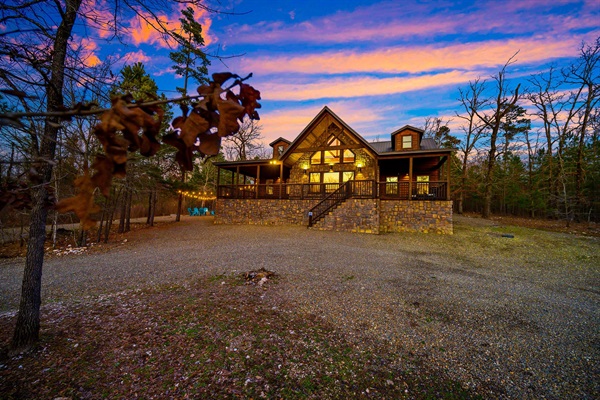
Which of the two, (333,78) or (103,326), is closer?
(103,326)

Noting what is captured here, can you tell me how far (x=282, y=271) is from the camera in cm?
584

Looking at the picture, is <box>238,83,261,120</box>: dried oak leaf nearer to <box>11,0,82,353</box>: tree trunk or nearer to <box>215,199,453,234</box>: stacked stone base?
<box>11,0,82,353</box>: tree trunk

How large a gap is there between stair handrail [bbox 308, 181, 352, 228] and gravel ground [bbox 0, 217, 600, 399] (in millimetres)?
3214

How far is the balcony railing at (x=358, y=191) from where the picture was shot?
41.6ft

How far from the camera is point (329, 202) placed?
13562 millimetres

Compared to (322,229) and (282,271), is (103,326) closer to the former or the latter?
(282,271)

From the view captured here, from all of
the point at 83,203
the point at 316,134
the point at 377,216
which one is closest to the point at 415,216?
the point at 377,216

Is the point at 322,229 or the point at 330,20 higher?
the point at 330,20

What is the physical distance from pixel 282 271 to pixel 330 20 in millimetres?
6803

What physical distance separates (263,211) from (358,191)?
627 centimetres

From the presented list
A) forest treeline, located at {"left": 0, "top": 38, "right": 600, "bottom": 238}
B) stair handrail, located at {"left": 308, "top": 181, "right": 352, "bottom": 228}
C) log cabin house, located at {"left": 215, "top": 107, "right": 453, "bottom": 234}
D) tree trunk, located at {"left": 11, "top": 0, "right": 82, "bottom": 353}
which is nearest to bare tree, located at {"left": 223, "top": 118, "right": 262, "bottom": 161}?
forest treeline, located at {"left": 0, "top": 38, "right": 600, "bottom": 238}

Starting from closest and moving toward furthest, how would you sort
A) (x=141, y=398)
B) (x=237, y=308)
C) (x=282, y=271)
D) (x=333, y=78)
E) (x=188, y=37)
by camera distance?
(x=141, y=398)
(x=188, y=37)
(x=237, y=308)
(x=282, y=271)
(x=333, y=78)

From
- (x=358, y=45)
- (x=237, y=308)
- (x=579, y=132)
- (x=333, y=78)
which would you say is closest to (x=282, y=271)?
(x=237, y=308)

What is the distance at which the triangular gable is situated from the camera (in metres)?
14.7
